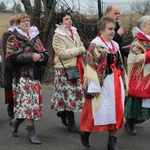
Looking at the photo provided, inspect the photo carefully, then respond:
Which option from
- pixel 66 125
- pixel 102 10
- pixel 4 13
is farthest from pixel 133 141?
pixel 4 13

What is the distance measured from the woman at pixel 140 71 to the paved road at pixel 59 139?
0.39 meters

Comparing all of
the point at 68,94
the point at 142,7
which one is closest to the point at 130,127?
the point at 68,94

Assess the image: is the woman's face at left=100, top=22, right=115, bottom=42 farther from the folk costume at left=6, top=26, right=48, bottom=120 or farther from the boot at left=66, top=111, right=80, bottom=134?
the boot at left=66, top=111, right=80, bottom=134

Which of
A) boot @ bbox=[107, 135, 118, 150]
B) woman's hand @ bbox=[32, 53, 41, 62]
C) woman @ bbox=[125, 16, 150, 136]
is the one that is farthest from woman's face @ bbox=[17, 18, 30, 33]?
boot @ bbox=[107, 135, 118, 150]

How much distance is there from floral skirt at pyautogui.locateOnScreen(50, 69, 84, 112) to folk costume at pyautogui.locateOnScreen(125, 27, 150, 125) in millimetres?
777

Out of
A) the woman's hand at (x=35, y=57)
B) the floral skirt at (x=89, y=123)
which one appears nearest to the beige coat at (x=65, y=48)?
the woman's hand at (x=35, y=57)

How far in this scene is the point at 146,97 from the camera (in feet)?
19.6

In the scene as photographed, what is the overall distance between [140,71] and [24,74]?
63.3 inches

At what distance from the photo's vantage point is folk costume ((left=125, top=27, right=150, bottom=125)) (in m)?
5.90

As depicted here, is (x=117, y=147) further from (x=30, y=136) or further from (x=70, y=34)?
(x=70, y=34)

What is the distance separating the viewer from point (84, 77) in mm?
5320

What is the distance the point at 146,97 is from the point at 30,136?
1.70 m

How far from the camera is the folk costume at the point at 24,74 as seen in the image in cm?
582

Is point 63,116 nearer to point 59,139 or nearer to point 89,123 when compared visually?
point 59,139
